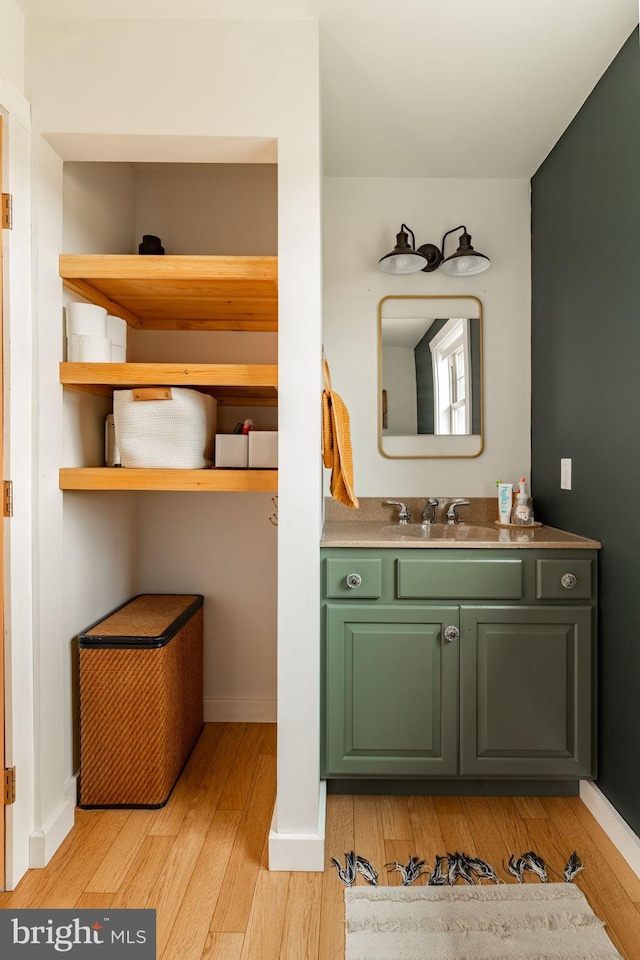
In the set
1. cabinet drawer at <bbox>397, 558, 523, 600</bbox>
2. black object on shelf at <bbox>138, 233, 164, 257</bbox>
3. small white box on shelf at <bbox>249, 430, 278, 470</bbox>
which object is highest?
black object on shelf at <bbox>138, 233, 164, 257</bbox>

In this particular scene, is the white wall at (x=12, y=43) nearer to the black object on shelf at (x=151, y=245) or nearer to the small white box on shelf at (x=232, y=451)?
the black object on shelf at (x=151, y=245)

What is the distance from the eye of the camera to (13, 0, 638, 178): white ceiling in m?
1.78

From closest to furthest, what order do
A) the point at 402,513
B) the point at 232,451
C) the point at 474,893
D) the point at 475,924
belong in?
the point at 475,924, the point at 474,893, the point at 232,451, the point at 402,513

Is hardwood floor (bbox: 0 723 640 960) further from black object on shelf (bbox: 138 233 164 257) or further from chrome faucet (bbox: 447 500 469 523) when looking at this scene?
black object on shelf (bbox: 138 233 164 257)

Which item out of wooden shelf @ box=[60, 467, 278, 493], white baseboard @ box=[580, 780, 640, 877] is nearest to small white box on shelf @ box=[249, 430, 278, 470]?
wooden shelf @ box=[60, 467, 278, 493]

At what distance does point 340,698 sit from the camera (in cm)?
213

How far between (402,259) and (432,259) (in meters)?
0.19

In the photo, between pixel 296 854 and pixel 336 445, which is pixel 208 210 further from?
pixel 296 854

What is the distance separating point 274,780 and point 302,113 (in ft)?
7.64

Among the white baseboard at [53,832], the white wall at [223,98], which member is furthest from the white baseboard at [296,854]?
the white baseboard at [53,832]

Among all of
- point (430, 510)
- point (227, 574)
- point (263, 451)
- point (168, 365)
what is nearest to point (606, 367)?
point (430, 510)

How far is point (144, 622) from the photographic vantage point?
229cm

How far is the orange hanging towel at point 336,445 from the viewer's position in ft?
6.82

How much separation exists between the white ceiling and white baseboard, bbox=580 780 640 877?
2475 millimetres
